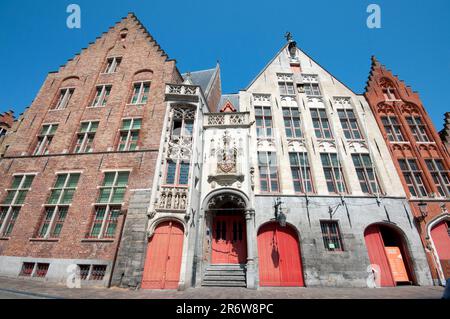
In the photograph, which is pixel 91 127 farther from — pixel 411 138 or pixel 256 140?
pixel 411 138

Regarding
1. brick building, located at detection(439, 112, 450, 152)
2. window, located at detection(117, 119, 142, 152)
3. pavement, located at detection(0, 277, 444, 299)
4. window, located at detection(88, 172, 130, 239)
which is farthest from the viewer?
brick building, located at detection(439, 112, 450, 152)

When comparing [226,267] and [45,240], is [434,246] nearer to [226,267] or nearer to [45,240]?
[226,267]

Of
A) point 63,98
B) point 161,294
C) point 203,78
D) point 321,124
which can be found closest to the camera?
point 161,294

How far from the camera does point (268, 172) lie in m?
13.0

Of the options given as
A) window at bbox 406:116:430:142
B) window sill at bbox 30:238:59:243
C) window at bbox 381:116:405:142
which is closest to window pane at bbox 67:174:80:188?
window sill at bbox 30:238:59:243

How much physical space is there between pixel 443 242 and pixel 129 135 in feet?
65.0

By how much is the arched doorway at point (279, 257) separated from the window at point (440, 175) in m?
10.2

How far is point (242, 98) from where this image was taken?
51.6 feet

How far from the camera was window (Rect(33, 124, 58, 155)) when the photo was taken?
1383 centimetres

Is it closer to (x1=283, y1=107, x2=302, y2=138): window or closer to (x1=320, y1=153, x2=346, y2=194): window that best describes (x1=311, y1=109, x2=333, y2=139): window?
(x1=283, y1=107, x2=302, y2=138): window

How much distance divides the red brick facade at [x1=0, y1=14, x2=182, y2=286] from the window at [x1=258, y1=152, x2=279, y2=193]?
6641 mm

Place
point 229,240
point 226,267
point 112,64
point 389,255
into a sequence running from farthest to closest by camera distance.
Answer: point 112,64 → point 229,240 → point 389,255 → point 226,267

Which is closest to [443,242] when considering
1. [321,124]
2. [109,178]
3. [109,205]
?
[321,124]

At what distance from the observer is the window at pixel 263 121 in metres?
14.5
